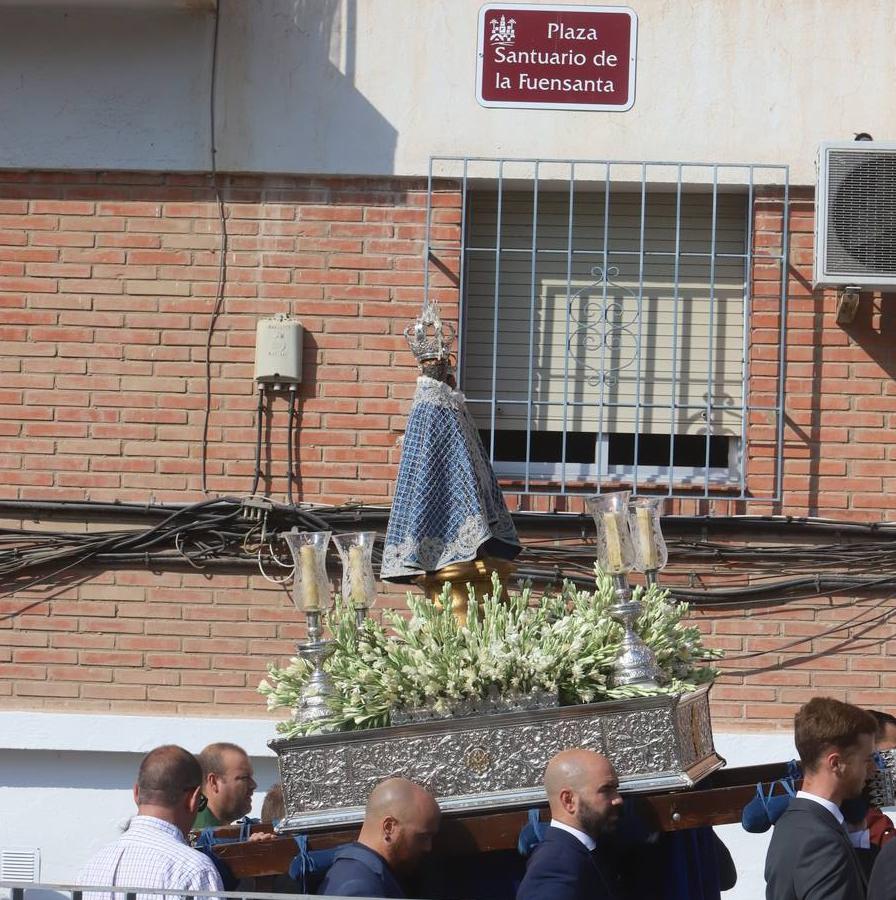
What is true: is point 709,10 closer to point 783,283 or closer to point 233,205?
point 783,283

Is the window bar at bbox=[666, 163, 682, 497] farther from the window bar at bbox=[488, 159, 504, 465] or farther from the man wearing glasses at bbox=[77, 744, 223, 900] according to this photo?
the man wearing glasses at bbox=[77, 744, 223, 900]

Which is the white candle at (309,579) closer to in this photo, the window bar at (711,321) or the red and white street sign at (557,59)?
the window bar at (711,321)

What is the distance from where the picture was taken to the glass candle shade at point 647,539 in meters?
4.54

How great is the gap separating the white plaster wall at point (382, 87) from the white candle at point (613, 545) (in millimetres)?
2871

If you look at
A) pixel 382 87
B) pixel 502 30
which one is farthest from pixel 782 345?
pixel 382 87

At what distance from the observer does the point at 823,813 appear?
411 cm

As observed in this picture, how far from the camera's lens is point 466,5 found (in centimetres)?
692

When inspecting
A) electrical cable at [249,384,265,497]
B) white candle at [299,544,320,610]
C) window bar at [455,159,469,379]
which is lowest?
white candle at [299,544,320,610]

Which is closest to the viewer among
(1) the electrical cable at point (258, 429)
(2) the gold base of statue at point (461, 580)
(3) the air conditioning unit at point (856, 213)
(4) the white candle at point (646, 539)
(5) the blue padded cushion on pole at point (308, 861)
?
(5) the blue padded cushion on pole at point (308, 861)

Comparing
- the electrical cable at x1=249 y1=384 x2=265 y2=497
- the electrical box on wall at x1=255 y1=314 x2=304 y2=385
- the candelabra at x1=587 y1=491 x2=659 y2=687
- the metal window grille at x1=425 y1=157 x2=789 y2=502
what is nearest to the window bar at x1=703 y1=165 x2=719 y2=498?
the metal window grille at x1=425 y1=157 x2=789 y2=502

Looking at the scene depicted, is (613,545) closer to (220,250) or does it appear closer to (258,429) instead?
(258,429)

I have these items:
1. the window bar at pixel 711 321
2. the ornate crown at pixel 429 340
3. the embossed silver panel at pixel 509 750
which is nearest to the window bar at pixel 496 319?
the window bar at pixel 711 321

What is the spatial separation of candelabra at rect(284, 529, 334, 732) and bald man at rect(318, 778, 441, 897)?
0.47m

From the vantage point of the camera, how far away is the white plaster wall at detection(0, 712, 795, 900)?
657 centimetres
